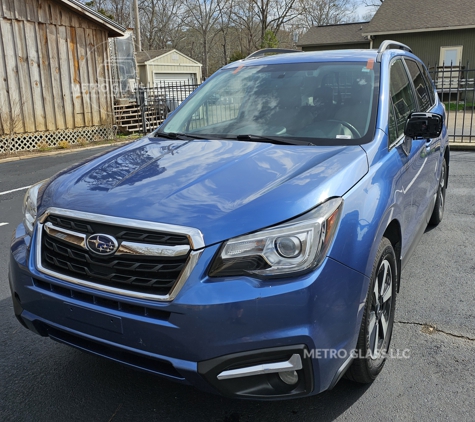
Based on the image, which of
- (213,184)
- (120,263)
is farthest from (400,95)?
(120,263)

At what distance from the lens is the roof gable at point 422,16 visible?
85.1ft

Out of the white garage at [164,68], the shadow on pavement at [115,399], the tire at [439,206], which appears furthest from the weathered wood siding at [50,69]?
the white garage at [164,68]

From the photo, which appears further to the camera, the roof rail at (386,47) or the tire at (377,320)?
the roof rail at (386,47)

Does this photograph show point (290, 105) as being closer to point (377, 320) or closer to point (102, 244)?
point (377, 320)

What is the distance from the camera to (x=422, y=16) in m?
27.1

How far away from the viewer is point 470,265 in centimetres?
445

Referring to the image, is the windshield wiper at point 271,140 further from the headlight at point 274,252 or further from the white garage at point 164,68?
the white garage at point 164,68

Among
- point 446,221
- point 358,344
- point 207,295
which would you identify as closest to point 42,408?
point 207,295

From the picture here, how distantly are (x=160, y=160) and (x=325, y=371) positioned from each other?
1505 mm

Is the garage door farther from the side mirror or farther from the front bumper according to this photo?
the front bumper

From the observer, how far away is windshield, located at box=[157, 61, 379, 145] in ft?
10.3

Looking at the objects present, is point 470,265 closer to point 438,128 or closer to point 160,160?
point 438,128

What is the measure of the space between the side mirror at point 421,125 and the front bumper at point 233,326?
1379mm

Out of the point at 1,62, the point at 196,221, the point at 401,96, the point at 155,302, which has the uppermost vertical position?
the point at 1,62
